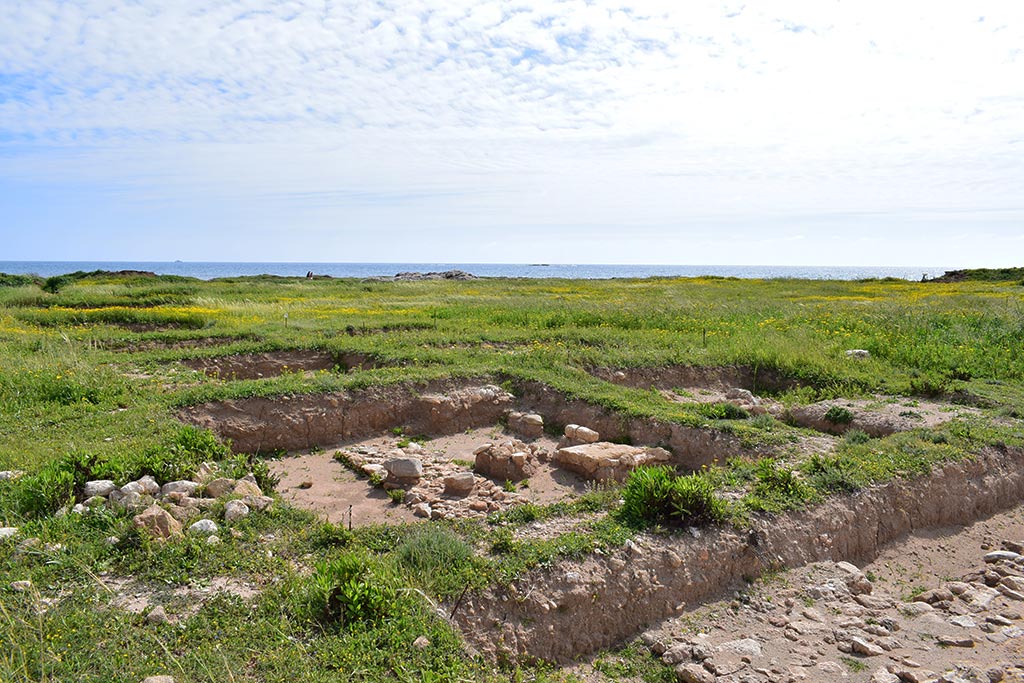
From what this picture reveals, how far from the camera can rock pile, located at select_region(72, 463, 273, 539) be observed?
599cm

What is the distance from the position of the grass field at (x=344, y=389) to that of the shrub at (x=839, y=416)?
3.67ft

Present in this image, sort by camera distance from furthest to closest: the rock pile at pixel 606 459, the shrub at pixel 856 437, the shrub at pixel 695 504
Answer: the shrub at pixel 856 437 < the rock pile at pixel 606 459 < the shrub at pixel 695 504

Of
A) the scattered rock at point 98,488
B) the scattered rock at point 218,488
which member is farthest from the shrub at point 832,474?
the scattered rock at point 98,488

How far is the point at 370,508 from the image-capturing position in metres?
8.32

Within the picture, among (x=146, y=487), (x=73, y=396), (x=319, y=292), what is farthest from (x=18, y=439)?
(x=319, y=292)

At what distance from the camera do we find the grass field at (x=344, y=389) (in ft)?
15.0

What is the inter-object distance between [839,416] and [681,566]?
20.8 ft

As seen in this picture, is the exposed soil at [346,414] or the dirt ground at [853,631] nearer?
the dirt ground at [853,631]

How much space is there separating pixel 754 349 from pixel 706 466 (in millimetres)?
6717

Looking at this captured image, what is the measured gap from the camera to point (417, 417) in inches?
475

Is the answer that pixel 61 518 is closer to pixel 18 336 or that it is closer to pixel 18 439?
pixel 18 439

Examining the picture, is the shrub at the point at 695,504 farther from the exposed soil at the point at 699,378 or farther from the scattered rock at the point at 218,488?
the exposed soil at the point at 699,378

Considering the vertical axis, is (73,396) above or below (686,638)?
above

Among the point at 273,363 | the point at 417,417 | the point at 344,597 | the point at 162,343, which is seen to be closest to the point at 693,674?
the point at 344,597
